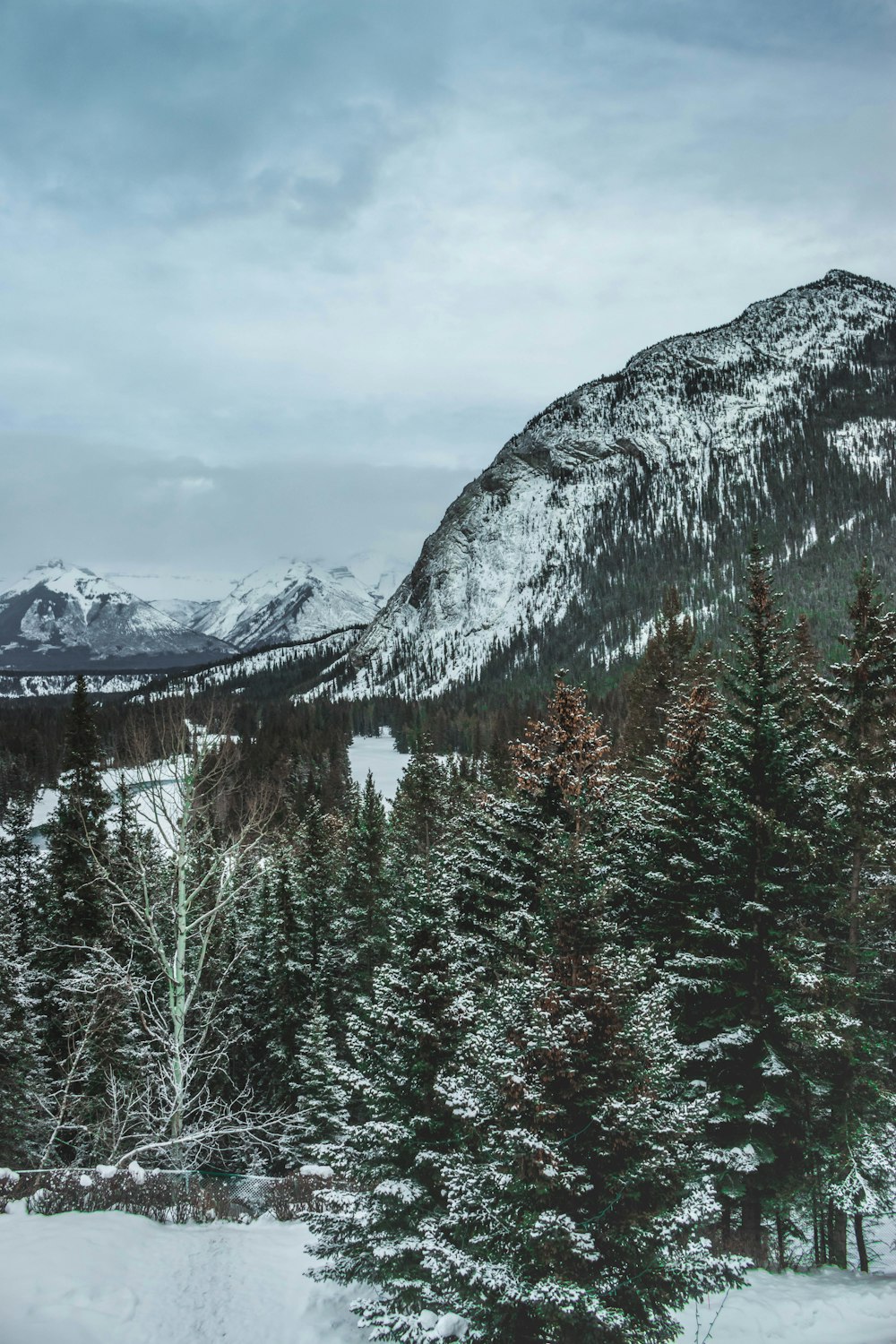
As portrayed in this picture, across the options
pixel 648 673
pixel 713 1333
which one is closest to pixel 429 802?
pixel 648 673

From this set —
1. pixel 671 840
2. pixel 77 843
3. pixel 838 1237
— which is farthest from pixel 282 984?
pixel 838 1237

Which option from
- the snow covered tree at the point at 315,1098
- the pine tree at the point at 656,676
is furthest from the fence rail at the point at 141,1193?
the pine tree at the point at 656,676

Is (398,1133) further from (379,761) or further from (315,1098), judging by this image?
(379,761)

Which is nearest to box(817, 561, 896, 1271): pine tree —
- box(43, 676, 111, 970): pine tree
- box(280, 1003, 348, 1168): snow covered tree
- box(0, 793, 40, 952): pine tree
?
box(280, 1003, 348, 1168): snow covered tree

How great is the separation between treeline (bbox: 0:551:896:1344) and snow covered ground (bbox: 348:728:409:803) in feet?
301

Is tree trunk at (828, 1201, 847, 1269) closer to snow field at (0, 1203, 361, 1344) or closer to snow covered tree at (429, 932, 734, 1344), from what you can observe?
snow covered tree at (429, 932, 734, 1344)

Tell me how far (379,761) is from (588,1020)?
13544 centimetres

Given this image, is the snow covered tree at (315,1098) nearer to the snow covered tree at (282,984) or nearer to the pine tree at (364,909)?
the snow covered tree at (282,984)

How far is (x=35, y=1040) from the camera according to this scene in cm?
2617

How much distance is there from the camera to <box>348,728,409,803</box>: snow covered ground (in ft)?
408

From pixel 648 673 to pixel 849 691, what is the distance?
22927 millimetres

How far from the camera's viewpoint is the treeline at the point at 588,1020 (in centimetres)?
1022

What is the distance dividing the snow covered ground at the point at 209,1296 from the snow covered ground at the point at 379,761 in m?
101

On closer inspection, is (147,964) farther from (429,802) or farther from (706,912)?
(706,912)
